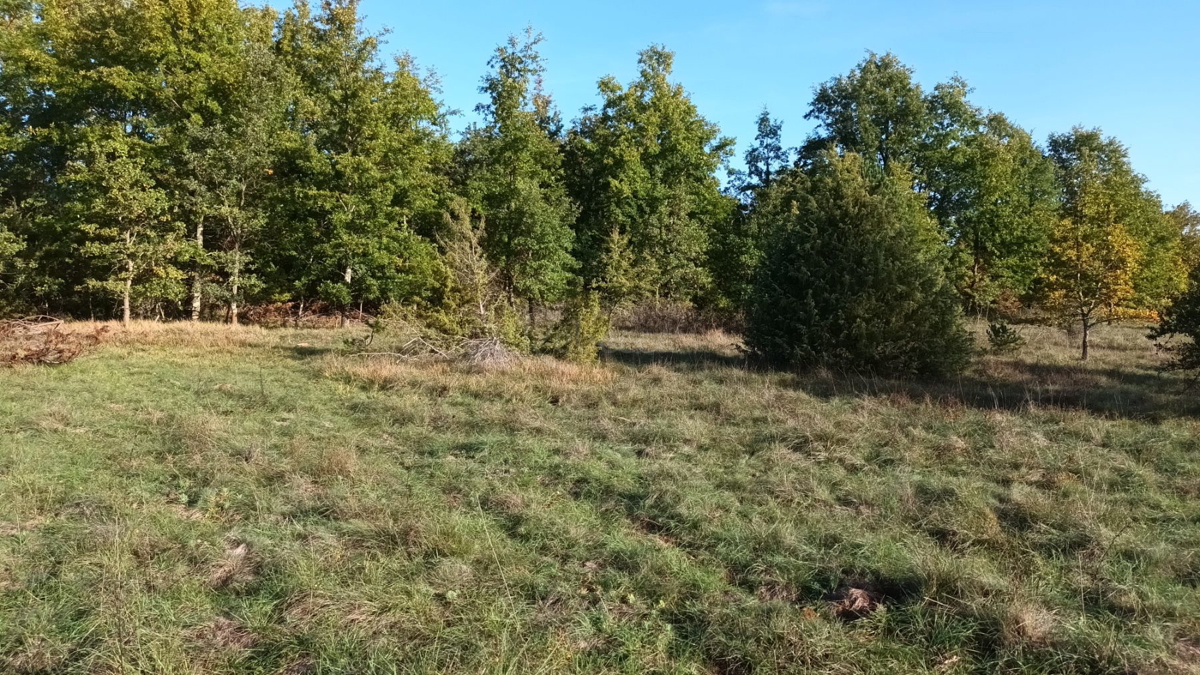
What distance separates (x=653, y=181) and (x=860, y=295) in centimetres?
2032

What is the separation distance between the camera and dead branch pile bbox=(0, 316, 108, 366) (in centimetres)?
1376

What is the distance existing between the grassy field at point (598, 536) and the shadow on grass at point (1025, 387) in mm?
284

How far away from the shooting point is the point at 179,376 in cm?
1296

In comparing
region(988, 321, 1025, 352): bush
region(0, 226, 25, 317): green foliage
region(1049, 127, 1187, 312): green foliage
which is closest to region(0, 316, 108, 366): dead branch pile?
region(0, 226, 25, 317): green foliage

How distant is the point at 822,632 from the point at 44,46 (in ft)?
109

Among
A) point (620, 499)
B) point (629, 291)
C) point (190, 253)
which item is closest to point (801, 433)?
point (620, 499)

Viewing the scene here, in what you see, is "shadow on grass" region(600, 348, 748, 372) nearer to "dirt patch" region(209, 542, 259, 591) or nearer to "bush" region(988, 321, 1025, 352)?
"bush" region(988, 321, 1025, 352)

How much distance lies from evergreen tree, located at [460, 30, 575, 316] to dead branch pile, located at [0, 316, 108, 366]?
539 inches

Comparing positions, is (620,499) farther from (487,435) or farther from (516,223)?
(516,223)

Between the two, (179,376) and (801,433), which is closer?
(801,433)

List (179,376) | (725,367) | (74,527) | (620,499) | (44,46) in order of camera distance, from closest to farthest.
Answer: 1. (74,527)
2. (620,499)
3. (179,376)
4. (725,367)
5. (44,46)

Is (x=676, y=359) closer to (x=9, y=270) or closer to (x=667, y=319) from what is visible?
(x=667, y=319)

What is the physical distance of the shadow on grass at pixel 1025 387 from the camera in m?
10.4

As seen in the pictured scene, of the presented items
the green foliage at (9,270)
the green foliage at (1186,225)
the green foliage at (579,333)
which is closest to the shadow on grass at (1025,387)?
the green foliage at (579,333)
